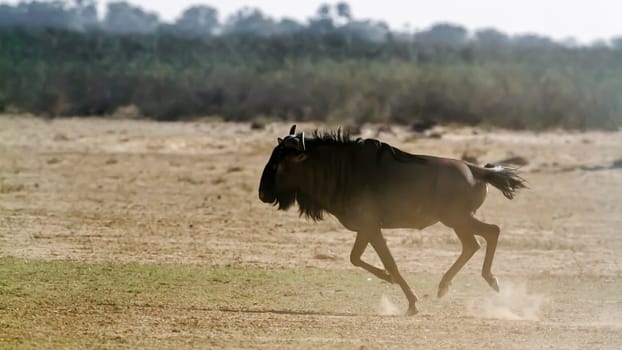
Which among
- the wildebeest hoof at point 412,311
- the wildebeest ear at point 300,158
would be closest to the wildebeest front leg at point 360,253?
the wildebeest hoof at point 412,311

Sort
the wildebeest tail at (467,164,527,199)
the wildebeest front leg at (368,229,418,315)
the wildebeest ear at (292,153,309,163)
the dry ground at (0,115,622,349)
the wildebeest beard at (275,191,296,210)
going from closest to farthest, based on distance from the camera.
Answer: the dry ground at (0,115,622,349), the wildebeest front leg at (368,229,418,315), the wildebeest ear at (292,153,309,163), the wildebeest beard at (275,191,296,210), the wildebeest tail at (467,164,527,199)

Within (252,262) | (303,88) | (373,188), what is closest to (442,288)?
(373,188)

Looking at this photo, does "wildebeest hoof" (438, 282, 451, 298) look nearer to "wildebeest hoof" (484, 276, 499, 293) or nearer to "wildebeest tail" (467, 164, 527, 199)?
"wildebeest hoof" (484, 276, 499, 293)

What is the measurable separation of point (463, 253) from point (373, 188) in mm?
1197

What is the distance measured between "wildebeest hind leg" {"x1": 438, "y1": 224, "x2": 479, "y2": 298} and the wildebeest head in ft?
5.81

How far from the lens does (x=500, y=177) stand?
45.0ft

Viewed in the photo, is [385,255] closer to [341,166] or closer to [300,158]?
[341,166]

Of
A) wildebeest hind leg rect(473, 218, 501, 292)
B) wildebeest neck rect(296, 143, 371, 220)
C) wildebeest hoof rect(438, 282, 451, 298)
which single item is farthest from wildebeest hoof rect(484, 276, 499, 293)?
wildebeest neck rect(296, 143, 371, 220)

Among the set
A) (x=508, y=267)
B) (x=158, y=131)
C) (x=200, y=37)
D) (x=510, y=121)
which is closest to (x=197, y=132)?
(x=158, y=131)

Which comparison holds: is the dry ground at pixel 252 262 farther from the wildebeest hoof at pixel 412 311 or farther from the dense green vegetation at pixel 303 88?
the dense green vegetation at pixel 303 88

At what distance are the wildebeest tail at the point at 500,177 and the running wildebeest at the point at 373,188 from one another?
13 cm

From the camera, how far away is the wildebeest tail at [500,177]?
1368cm

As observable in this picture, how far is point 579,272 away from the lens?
16.8 metres

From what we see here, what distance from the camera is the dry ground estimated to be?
1130 centimetres
